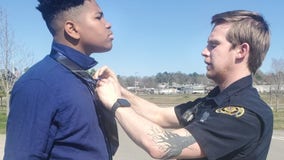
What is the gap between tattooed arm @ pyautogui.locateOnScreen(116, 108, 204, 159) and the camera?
2.76 m

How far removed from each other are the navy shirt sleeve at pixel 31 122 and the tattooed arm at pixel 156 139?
25.0 inches

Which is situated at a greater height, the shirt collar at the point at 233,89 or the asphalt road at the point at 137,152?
the shirt collar at the point at 233,89

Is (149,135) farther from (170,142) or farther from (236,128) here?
(236,128)

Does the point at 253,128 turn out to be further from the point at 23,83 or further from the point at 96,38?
the point at 23,83

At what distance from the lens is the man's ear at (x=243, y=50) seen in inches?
117

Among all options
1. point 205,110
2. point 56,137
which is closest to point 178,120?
point 205,110

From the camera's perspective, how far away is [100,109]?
2643 millimetres

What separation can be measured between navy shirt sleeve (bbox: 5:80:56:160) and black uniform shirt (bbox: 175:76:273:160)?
1.00 meters

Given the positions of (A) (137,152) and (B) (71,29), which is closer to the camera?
(B) (71,29)

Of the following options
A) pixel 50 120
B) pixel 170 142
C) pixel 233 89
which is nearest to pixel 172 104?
pixel 233 89

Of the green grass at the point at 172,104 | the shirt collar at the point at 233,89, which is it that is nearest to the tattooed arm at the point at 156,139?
the shirt collar at the point at 233,89

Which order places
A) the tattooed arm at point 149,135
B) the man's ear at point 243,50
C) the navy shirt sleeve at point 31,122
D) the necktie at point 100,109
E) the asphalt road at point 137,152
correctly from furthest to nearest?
1. the asphalt road at point 137,152
2. the man's ear at point 243,50
3. the tattooed arm at point 149,135
4. the necktie at point 100,109
5. the navy shirt sleeve at point 31,122

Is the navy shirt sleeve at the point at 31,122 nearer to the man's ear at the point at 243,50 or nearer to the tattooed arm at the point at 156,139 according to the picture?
the tattooed arm at the point at 156,139

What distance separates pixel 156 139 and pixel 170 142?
4.2 inches
